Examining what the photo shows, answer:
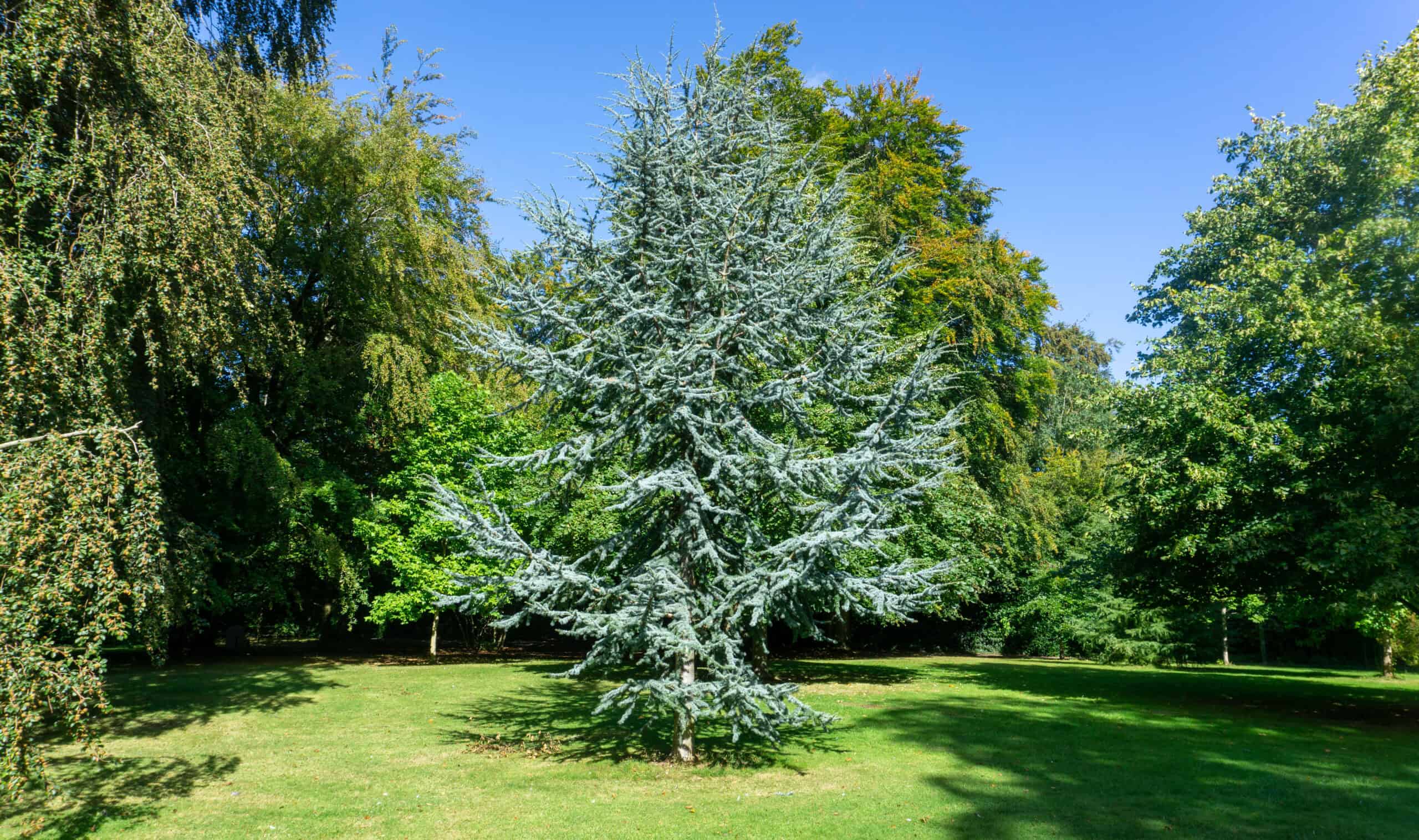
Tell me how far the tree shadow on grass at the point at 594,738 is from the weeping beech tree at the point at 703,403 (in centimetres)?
60

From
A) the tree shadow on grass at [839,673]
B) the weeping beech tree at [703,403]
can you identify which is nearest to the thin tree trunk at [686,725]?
the weeping beech tree at [703,403]

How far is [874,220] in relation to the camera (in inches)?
792

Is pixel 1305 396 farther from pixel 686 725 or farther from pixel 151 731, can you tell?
pixel 151 731

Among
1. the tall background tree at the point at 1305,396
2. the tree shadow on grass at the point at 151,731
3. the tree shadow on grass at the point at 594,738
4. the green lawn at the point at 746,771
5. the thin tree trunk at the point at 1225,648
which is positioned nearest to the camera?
the green lawn at the point at 746,771

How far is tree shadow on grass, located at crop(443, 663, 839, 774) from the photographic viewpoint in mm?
9492

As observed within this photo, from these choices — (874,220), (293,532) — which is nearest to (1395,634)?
(874,220)

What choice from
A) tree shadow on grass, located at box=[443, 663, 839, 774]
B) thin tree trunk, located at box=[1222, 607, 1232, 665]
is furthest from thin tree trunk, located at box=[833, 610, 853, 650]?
thin tree trunk, located at box=[1222, 607, 1232, 665]

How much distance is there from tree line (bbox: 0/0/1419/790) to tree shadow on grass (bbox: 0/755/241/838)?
1.54 metres

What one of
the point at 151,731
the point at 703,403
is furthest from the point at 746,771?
the point at 151,731

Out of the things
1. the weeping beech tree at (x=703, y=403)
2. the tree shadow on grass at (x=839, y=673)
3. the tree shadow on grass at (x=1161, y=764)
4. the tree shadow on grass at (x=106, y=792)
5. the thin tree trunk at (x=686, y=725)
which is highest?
the weeping beech tree at (x=703, y=403)

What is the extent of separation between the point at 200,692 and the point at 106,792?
7125 mm

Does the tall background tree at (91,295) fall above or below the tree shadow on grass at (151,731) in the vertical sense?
above

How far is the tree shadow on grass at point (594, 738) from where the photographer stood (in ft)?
31.1

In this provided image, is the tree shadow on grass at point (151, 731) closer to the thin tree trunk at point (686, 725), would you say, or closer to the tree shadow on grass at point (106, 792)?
the tree shadow on grass at point (106, 792)
